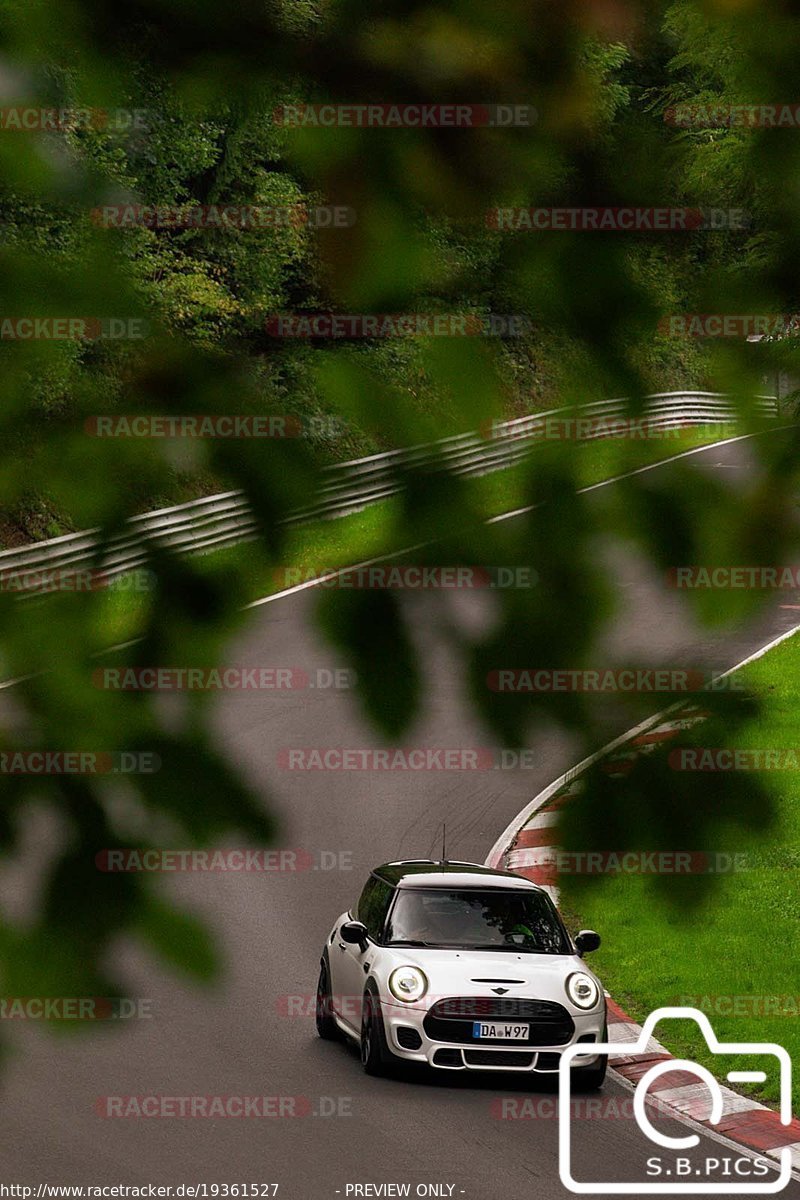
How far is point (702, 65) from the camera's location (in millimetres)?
2014

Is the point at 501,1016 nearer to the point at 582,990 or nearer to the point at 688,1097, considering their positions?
the point at 582,990

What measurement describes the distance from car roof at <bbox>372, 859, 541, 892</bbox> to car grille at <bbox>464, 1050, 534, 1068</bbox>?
107 centimetres

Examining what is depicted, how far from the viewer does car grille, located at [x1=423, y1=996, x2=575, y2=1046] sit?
10.6 metres

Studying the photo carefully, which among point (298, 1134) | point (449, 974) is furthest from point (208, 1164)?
point (449, 974)

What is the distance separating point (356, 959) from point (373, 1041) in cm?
65

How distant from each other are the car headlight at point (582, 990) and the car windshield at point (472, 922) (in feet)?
0.96

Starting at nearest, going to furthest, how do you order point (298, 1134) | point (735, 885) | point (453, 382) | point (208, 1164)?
1. point (453, 382)
2. point (735, 885)
3. point (208, 1164)
4. point (298, 1134)

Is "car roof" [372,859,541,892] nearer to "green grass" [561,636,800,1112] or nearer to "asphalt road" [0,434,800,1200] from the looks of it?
"green grass" [561,636,800,1112]

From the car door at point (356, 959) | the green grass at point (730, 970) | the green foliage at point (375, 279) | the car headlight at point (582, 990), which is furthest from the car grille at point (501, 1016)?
the green foliage at point (375, 279)

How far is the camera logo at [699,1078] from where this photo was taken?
28.6 ft

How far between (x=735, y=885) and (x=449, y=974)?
8.36 m

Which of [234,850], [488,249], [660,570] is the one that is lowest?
[234,850]

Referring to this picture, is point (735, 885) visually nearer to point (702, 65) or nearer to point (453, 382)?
point (453, 382)

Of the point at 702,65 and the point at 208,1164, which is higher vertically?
the point at 702,65
